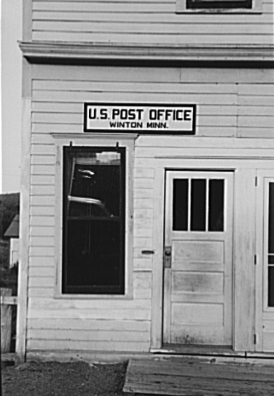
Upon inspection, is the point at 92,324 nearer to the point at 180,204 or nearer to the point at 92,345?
the point at 92,345

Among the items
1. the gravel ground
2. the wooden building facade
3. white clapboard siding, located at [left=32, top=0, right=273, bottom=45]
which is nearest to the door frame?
the wooden building facade

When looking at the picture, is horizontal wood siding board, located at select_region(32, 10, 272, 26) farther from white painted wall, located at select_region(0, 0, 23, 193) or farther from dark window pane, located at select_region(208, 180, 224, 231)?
dark window pane, located at select_region(208, 180, 224, 231)

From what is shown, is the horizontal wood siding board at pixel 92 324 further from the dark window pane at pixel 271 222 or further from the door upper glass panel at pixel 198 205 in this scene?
the dark window pane at pixel 271 222

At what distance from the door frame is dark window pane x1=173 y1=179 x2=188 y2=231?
→ 5.7 inches

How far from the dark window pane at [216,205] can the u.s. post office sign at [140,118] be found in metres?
0.64

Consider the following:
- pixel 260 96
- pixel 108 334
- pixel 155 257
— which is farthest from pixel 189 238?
pixel 260 96

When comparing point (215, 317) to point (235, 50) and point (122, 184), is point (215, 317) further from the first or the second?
point (235, 50)

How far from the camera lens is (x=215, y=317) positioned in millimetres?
5414

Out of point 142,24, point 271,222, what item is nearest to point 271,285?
point 271,222

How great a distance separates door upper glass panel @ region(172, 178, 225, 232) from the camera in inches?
215

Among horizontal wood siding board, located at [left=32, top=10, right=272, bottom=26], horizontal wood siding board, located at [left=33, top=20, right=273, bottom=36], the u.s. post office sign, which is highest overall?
horizontal wood siding board, located at [left=32, top=10, right=272, bottom=26]

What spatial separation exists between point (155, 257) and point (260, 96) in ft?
7.00

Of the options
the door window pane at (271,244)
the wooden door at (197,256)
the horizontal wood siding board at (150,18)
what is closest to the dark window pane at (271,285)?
the door window pane at (271,244)

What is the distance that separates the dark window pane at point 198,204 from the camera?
5.46m
